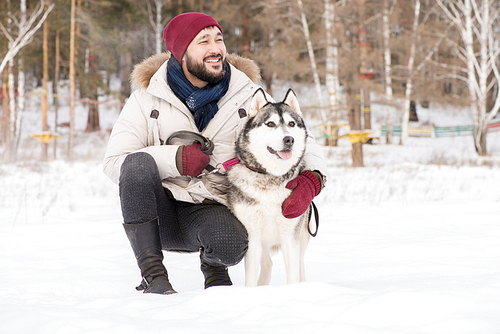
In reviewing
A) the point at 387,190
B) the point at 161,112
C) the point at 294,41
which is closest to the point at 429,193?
the point at 387,190

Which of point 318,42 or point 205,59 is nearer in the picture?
point 205,59

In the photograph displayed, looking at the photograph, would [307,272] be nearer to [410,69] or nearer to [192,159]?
[192,159]

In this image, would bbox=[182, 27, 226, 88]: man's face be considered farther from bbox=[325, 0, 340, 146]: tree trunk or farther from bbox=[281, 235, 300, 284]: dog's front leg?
bbox=[325, 0, 340, 146]: tree trunk

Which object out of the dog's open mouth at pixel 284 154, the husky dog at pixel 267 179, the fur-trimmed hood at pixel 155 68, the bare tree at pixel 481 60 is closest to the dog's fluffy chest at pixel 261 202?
the husky dog at pixel 267 179

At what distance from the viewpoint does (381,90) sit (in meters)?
11.5

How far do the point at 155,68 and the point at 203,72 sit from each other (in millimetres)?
344

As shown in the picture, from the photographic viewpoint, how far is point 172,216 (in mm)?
2576

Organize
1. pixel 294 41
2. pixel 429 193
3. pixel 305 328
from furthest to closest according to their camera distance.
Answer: pixel 294 41 → pixel 429 193 → pixel 305 328

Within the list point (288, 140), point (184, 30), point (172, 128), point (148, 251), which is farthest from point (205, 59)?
point (148, 251)

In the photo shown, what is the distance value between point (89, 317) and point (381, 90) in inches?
432

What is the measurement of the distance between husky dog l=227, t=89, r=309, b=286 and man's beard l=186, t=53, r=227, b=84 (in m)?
0.28

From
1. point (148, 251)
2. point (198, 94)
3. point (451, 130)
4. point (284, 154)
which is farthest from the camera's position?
point (451, 130)

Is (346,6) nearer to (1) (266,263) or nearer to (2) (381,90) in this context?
(2) (381,90)

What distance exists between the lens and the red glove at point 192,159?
91.7 inches
